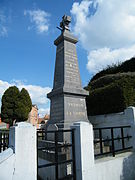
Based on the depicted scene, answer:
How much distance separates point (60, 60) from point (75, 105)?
7.82 ft

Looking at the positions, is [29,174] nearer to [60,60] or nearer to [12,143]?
[12,143]

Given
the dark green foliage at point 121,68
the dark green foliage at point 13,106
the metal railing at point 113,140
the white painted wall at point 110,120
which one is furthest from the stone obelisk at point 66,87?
the dark green foliage at point 13,106

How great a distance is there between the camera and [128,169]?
15.4 ft

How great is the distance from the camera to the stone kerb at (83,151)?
3504 millimetres

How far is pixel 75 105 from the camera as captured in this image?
7141mm

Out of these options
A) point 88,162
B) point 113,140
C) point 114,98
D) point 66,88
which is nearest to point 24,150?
point 88,162

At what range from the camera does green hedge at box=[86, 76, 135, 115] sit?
25.3ft

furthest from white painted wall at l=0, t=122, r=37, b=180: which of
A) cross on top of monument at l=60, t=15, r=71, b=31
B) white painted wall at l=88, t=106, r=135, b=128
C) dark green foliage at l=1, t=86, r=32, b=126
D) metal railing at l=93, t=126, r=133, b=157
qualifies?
dark green foliage at l=1, t=86, r=32, b=126

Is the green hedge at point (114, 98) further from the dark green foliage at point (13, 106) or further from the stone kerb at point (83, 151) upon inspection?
the dark green foliage at point (13, 106)

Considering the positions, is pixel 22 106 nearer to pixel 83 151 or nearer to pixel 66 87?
pixel 66 87

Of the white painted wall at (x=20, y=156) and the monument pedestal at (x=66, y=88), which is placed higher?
the monument pedestal at (x=66, y=88)

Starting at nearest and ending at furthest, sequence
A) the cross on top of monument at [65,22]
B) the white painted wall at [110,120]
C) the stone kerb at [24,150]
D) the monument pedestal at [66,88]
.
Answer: the stone kerb at [24,150] → the monument pedestal at [66,88] → the white painted wall at [110,120] → the cross on top of monument at [65,22]

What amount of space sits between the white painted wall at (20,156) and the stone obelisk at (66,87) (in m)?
3.45

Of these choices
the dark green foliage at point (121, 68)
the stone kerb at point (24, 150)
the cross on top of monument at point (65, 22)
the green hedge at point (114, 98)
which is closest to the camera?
the stone kerb at point (24, 150)
